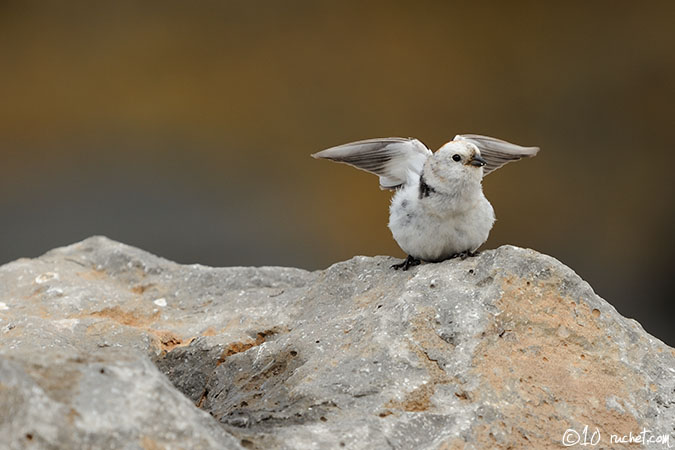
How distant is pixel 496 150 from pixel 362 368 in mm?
1954

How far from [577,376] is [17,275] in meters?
3.30

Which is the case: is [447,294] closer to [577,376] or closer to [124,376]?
[577,376]

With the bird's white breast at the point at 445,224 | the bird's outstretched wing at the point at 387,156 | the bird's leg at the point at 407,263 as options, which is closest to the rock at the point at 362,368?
the bird's leg at the point at 407,263

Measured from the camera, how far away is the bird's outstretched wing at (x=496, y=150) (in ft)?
16.3

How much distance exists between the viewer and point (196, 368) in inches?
160

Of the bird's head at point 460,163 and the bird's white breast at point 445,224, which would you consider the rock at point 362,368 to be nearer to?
the bird's white breast at point 445,224

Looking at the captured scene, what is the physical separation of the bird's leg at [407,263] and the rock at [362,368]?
0.06 m

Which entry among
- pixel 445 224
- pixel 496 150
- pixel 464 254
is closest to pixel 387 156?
pixel 496 150

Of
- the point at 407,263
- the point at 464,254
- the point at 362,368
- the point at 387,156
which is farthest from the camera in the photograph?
the point at 387,156

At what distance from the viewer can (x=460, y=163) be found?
4336 mm

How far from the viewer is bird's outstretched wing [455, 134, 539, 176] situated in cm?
498

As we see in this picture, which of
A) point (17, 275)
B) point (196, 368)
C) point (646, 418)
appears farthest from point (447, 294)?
point (17, 275)

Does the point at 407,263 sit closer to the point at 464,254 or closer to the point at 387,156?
the point at 464,254

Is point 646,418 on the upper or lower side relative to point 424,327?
lower
